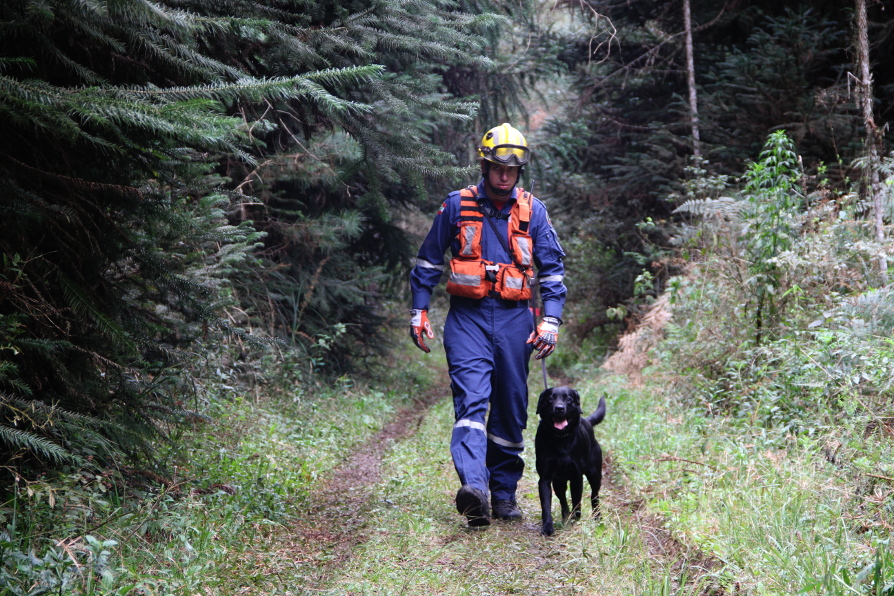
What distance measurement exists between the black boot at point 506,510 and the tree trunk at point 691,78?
27.4 ft

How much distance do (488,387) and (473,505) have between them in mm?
809

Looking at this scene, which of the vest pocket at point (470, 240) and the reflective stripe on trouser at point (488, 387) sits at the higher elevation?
the vest pocket at point (470, 240)

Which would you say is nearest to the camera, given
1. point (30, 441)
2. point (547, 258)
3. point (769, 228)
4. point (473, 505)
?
point (30, 441)

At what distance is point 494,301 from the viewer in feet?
16.2

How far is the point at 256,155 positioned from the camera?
880cm

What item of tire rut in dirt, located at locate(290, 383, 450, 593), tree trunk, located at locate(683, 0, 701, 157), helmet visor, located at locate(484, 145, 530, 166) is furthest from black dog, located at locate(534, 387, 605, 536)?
tree trunk, located at locate(683, 0, 701, 157)

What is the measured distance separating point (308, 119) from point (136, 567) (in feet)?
12.8

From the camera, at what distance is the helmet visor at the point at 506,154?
4.85 meters

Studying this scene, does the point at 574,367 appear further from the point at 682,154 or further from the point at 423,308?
the point at 423,308

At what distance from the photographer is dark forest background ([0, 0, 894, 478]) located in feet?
10.6

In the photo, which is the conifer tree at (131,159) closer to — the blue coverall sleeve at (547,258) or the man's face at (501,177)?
the man's face at (501,177)

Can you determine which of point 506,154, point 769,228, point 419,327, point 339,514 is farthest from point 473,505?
point 769,228

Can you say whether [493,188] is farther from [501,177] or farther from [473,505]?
[473,505]

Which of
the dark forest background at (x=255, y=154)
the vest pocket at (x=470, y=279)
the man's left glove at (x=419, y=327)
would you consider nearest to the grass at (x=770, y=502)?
the vest pocket at (x=470, y=279)
